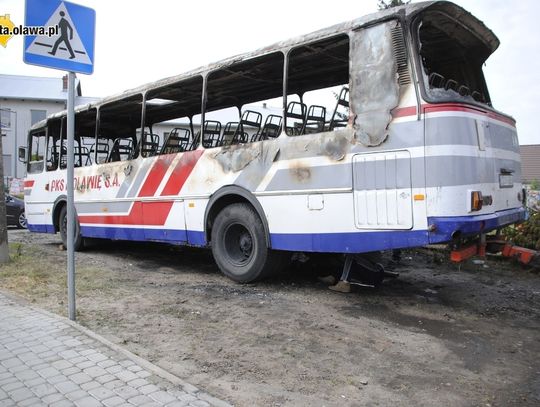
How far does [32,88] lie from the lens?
35938 mm

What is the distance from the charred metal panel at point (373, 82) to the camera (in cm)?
452

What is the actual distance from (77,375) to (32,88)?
3822 cm

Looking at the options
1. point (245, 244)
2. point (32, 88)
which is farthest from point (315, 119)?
point (32, 88)

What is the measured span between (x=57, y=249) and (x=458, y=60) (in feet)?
27.4

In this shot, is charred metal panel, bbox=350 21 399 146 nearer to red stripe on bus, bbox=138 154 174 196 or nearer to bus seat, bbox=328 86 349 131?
bus seat, bbox=328 86 349 131

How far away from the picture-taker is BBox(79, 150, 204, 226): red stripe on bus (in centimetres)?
674

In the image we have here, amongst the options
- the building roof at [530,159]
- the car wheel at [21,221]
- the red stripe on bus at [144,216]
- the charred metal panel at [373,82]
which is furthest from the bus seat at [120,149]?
the building roof at [530,159]

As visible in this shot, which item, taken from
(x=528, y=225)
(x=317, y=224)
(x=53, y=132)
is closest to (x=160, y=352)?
(x=317, y=224)

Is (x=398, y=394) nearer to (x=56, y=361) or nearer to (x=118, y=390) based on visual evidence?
(x=118, y=390)

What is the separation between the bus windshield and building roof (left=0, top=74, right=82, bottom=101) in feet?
108

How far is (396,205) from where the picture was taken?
4.43 meters

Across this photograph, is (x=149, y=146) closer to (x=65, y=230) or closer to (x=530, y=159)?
(x=65, y=230)

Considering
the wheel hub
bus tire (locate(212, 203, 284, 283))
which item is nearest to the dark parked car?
bus tire (locate(212, 203, 284, 283))

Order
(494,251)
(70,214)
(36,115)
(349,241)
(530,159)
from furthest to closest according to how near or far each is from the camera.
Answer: (36,115), (530,159), (494,251), (349,241), (70,214)
